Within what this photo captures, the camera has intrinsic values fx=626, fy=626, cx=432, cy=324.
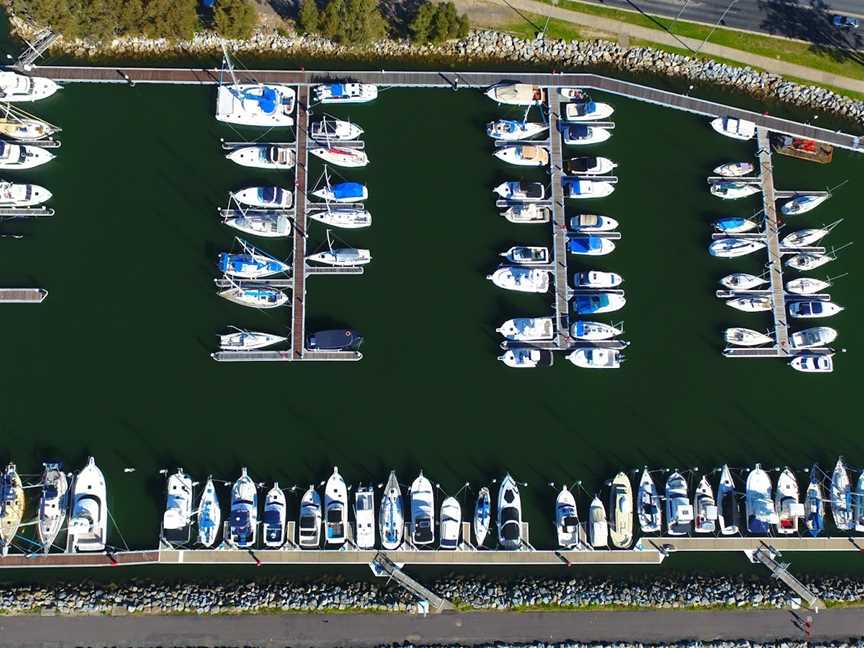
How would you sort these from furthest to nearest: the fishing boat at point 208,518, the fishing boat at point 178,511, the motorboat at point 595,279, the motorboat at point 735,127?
the motorboat at point 735,127 → the motorboat at point 595,279 → the fishing boat at point 208,518 → the fishing boat at point 178,511

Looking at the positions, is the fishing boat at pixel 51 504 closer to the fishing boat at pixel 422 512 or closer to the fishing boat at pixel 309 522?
the fishing boat at pixel 309 522

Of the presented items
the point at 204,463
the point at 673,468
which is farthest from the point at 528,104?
the point at 204,463

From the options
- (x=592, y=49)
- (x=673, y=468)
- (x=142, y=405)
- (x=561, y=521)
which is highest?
(x=592, y=49)

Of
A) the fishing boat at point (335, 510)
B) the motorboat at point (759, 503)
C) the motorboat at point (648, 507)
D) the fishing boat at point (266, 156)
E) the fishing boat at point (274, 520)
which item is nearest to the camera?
the fishing boat at point (274, 520)

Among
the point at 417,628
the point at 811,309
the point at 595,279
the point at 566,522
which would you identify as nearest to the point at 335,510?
the point at 417,628

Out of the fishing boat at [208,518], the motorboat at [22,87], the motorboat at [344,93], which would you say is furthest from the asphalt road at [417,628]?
the motorboat at [344,93]

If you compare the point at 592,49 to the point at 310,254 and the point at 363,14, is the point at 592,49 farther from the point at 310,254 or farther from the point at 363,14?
the point at 310,254

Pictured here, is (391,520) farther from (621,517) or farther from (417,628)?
(621,517)
